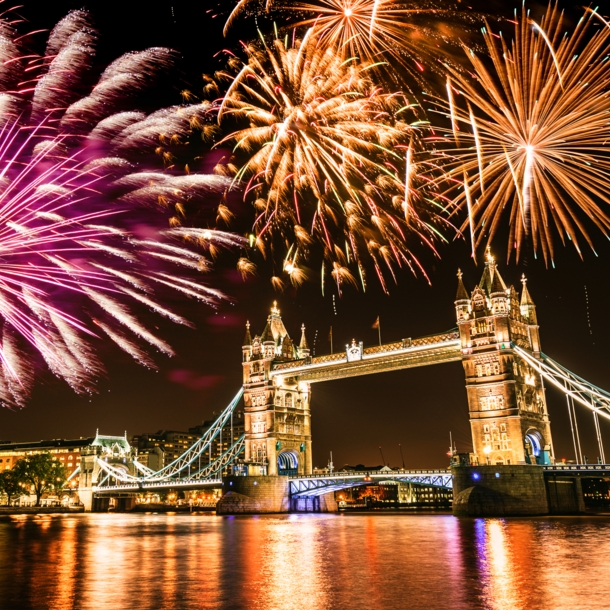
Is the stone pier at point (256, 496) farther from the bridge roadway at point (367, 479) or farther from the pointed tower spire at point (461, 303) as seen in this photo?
the pointed tower spire at point (461, 303)

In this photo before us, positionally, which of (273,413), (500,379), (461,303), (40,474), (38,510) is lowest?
(38,510)

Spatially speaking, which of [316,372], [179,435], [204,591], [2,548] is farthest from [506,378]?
[179,435]

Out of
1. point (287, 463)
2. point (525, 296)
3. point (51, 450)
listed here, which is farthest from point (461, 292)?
point (51, 450)

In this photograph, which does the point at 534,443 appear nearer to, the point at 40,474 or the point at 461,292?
the point at 461,292

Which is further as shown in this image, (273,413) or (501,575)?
(273,413)

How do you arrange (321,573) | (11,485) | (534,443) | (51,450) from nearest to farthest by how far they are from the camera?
(321,573)
(534,443)
(11,485)
(51,450)

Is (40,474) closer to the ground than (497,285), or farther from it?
closer to the ground

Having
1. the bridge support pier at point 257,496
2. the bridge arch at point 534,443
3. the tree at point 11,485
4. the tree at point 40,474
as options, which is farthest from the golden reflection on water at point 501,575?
the tree at point 11,485
